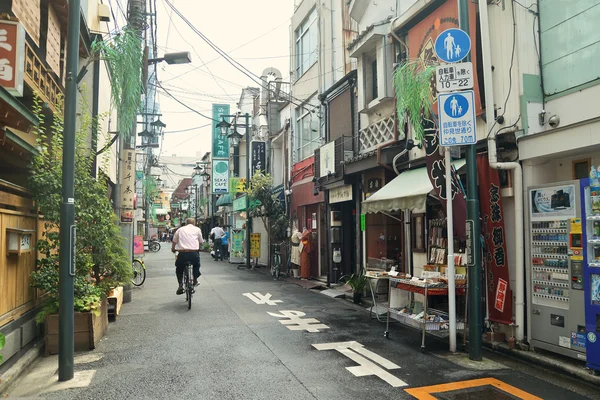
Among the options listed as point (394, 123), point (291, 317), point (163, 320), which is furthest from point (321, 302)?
point (394, 123)

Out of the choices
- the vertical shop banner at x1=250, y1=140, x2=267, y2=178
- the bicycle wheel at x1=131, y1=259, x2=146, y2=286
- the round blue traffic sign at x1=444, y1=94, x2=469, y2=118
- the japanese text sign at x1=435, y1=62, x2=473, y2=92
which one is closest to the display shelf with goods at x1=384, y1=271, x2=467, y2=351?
the round blue traffic sign at x1=444, y1=94, x2=469, y2=118

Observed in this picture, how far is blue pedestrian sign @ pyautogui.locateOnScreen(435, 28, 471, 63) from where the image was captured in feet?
20.9

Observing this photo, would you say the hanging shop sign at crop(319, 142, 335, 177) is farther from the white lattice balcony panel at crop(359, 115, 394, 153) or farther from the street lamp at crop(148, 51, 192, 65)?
the street lamp at crop(148, 51, 192, 65)

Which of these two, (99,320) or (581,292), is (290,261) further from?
(581,292)

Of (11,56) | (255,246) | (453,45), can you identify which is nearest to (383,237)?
→ (453,45)

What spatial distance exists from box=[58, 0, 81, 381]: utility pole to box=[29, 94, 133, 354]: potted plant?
1181mm

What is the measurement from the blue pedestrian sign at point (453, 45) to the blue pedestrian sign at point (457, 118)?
53 centimetres

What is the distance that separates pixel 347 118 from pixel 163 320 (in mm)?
8488

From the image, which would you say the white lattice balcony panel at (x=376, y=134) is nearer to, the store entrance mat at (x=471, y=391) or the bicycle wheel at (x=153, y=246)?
the store entrance mat at (x=471, y=391)

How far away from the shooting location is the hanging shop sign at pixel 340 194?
536 inches

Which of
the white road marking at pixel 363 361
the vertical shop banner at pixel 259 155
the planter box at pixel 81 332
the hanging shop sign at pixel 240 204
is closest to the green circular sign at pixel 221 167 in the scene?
the hanging shop sign at pixel 240 204

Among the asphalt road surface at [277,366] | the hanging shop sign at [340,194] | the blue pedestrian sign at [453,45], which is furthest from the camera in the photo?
the hanging shop sign at [340,194]

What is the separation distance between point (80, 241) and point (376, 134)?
25.5ft

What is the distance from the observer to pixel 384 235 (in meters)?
12.5
